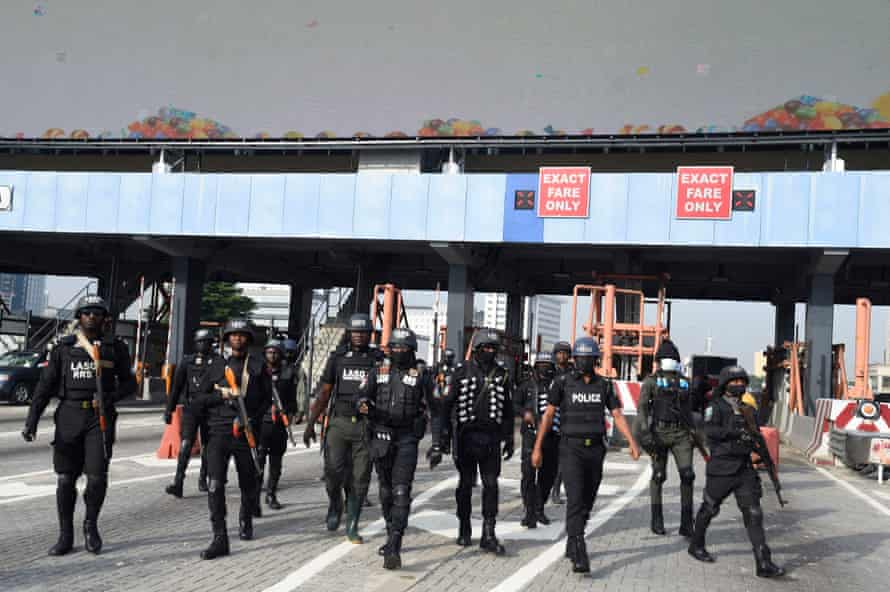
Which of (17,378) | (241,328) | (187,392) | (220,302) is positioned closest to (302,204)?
(17,378)

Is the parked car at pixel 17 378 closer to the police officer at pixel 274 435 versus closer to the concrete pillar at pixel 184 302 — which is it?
the concrete pillar at pixel 184 302

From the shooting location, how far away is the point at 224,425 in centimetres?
757

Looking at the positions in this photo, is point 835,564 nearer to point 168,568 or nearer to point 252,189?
point 168,568

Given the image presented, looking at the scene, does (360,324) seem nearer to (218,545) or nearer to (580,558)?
(218,545)

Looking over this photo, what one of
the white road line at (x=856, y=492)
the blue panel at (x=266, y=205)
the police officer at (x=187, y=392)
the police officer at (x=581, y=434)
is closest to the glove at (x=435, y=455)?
the police officer at (x=581, y=434)

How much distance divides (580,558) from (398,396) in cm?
209

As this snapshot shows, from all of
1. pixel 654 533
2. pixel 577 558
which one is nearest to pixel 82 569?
pixel 577 558

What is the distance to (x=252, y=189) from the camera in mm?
30406

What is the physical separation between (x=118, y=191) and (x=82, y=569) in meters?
26.8

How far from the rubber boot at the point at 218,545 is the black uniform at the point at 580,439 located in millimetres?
2938

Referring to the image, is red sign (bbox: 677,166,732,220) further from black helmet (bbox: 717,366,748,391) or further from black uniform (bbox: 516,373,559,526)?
black helmet (bbox: 717,366,748,391)

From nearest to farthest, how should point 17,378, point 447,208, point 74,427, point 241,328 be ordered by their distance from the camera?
point 74,427, point 241,328, point 17,378, point 447,208

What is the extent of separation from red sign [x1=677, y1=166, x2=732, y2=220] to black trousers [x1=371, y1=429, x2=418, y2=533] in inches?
843

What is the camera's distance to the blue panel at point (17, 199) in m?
31.9
